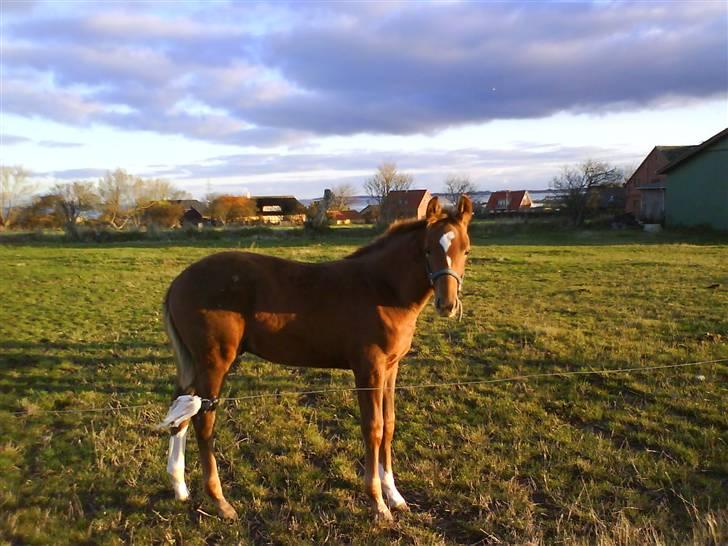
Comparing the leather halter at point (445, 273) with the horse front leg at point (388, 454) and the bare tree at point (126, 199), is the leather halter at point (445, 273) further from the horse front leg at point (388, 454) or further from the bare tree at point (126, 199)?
the bare tree at point (126, 199)

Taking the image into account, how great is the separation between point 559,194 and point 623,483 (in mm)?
40044

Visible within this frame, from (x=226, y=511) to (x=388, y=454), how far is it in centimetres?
136

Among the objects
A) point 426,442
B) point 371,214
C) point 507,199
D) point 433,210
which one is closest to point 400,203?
point 371,214

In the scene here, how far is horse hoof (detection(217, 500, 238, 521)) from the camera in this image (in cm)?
389

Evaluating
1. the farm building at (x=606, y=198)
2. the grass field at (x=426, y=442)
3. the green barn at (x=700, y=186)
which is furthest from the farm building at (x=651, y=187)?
the grass field at (x=426, y=442)

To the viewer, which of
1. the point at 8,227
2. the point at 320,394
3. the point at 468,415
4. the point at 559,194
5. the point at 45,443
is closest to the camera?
the point at 45,443

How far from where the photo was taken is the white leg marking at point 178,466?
13.5 ft

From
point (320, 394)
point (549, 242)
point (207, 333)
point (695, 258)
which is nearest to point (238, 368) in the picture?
point (320, 394)

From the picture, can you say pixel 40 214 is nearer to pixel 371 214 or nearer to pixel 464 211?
pixel 371 214

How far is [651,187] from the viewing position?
129 feet

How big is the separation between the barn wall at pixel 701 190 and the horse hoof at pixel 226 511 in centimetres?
3486

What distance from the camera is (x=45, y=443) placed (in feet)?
16.4

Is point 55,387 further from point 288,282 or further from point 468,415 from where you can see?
point 468,415

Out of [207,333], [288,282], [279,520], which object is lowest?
[279,520]
